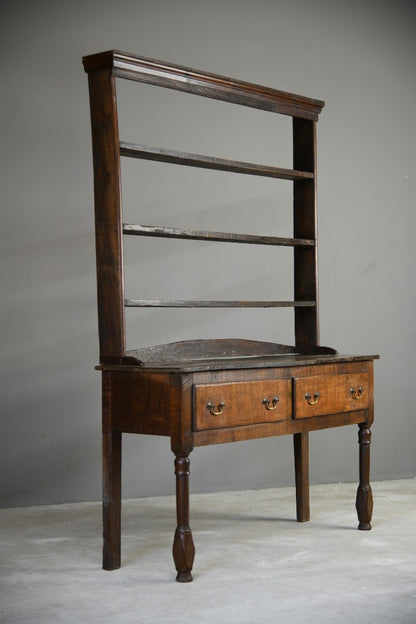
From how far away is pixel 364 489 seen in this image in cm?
416

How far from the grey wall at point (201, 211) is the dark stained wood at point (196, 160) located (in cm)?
93

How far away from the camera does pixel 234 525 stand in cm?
425

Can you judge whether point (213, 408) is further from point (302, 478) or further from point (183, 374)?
point (302, 478)

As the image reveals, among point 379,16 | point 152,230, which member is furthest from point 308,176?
point 379,16

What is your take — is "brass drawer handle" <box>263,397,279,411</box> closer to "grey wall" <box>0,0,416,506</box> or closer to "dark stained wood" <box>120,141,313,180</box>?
"dark stained wood" <box>120,141,313,180</box>

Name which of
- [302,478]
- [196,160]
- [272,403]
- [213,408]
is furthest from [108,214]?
[302,478]

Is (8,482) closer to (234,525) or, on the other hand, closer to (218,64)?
(234,525)

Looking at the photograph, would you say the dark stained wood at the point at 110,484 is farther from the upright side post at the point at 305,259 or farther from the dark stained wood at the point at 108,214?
the upright side post at the point at 305,259

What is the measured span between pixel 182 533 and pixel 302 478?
1214 mm

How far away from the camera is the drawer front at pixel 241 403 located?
338cm

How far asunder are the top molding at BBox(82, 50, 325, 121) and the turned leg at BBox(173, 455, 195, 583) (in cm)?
163

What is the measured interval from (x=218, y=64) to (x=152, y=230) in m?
1.99

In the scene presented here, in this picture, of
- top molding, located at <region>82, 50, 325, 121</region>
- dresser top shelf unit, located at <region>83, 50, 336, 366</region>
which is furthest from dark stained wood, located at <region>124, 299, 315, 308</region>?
top molding, located at <region>82, 50, 325, 121</region>

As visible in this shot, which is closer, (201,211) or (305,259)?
(305,259)
